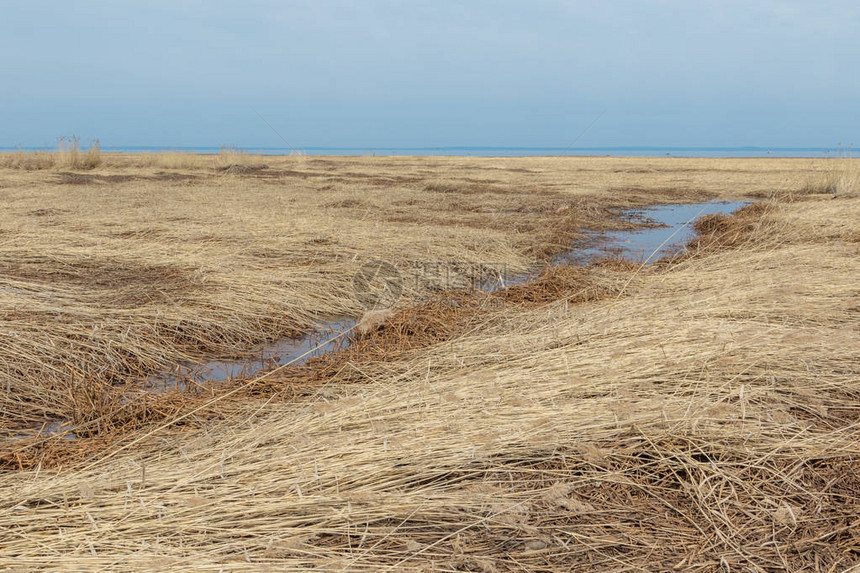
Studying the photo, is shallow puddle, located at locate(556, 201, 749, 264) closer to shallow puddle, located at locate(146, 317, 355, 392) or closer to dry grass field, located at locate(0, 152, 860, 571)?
dry grass field, located at locate(0, 152, 860, 571)

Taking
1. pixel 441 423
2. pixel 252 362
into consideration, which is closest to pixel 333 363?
pixel 252 362

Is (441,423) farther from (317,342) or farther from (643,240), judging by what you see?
(643,240)

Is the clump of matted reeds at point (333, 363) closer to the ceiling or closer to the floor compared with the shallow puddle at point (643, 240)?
closer to the floor

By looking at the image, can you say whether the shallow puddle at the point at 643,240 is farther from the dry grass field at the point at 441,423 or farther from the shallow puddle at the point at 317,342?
the dry grass field at the point at 441,423

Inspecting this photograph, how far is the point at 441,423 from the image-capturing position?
9.72 feet

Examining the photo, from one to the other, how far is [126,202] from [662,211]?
12903 millimetres

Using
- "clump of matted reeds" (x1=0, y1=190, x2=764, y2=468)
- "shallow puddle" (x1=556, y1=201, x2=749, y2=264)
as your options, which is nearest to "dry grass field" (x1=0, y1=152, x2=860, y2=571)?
"clump of matted reeds" (x1=0, y1=190, x2=764, y2=468)

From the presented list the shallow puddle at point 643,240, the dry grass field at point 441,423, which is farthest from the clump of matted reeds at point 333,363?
the shallow puddle at point 643,240

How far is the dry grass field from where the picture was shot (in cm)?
223

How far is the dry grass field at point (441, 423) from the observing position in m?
2.23

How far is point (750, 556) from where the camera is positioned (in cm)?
217

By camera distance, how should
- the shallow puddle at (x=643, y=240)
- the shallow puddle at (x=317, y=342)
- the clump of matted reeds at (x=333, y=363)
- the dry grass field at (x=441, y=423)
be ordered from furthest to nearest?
the shallow puddle at (x=643, y=240) → the shallow puddle at (x=317, y=342) → the clump of matted reeds at (x=333, y=363) → the dry grass field at (x=441, y=423)

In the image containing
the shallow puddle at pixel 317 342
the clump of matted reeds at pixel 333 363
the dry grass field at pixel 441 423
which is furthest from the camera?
the shallow puddle at pixel 317 342

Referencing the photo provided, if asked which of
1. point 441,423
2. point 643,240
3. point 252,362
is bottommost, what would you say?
point 252,362
